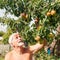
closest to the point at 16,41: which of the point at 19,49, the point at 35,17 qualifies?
the point at 19,49

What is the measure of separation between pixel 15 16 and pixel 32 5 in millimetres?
683

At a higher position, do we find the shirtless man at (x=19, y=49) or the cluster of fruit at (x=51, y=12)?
the cluster of fruit at (x=51, y=12)

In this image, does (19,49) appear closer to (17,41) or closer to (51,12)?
(17,41)

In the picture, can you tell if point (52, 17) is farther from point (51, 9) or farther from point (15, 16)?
point (15, 16)

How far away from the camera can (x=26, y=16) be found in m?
4.07

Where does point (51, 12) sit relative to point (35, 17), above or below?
below

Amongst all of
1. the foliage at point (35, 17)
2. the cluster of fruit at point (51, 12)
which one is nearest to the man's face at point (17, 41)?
the foliage at point (35, 17)

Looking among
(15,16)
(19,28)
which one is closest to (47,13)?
(19,28)

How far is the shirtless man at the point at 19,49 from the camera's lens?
383 centimetres

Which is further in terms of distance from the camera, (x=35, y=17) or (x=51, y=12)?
(x=35, y=17)

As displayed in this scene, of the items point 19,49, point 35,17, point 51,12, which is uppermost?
point 35,17

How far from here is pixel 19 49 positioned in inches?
153

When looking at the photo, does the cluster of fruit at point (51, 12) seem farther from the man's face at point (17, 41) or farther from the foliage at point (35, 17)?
the man's face at point (17, 41)

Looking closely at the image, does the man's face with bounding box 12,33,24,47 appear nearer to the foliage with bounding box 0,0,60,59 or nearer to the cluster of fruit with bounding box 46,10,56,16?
the foliage with bounding box 0,0,60,59
